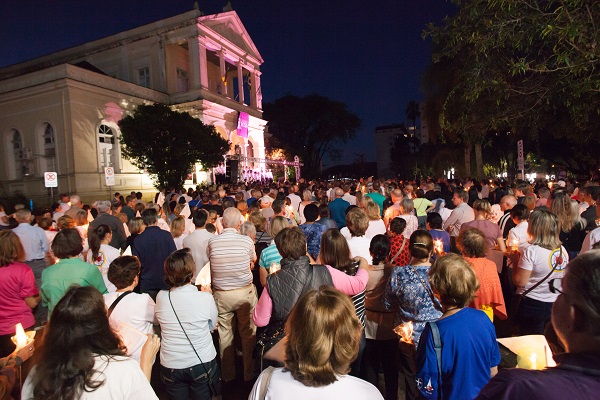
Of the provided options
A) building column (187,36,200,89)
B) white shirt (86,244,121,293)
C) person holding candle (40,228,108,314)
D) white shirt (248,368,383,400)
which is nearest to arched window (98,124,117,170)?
building column (187,36,200,89)

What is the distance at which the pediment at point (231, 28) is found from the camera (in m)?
30.9

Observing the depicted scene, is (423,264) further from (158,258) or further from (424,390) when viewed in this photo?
(158,258)

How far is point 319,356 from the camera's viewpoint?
1555 mm

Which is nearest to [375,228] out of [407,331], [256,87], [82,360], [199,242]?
[199,242]

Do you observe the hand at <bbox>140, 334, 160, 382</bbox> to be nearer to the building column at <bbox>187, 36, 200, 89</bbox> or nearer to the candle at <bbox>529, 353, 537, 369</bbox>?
the candle at <bbox>529, 353, 537, 369</bbox>

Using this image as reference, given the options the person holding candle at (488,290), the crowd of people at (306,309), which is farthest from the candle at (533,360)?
the person holding candle at (488,290)

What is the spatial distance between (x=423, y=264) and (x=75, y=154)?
79.0 feet

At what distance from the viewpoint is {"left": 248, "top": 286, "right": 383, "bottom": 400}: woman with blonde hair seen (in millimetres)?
1531

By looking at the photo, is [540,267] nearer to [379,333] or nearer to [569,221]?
[379,333]

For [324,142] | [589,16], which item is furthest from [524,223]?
[324,142]

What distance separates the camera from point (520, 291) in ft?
11.9

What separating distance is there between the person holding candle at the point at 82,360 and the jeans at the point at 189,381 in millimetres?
1263

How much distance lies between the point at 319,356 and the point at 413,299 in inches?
65.7

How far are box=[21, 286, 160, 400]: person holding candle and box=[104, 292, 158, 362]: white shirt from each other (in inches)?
35.8
